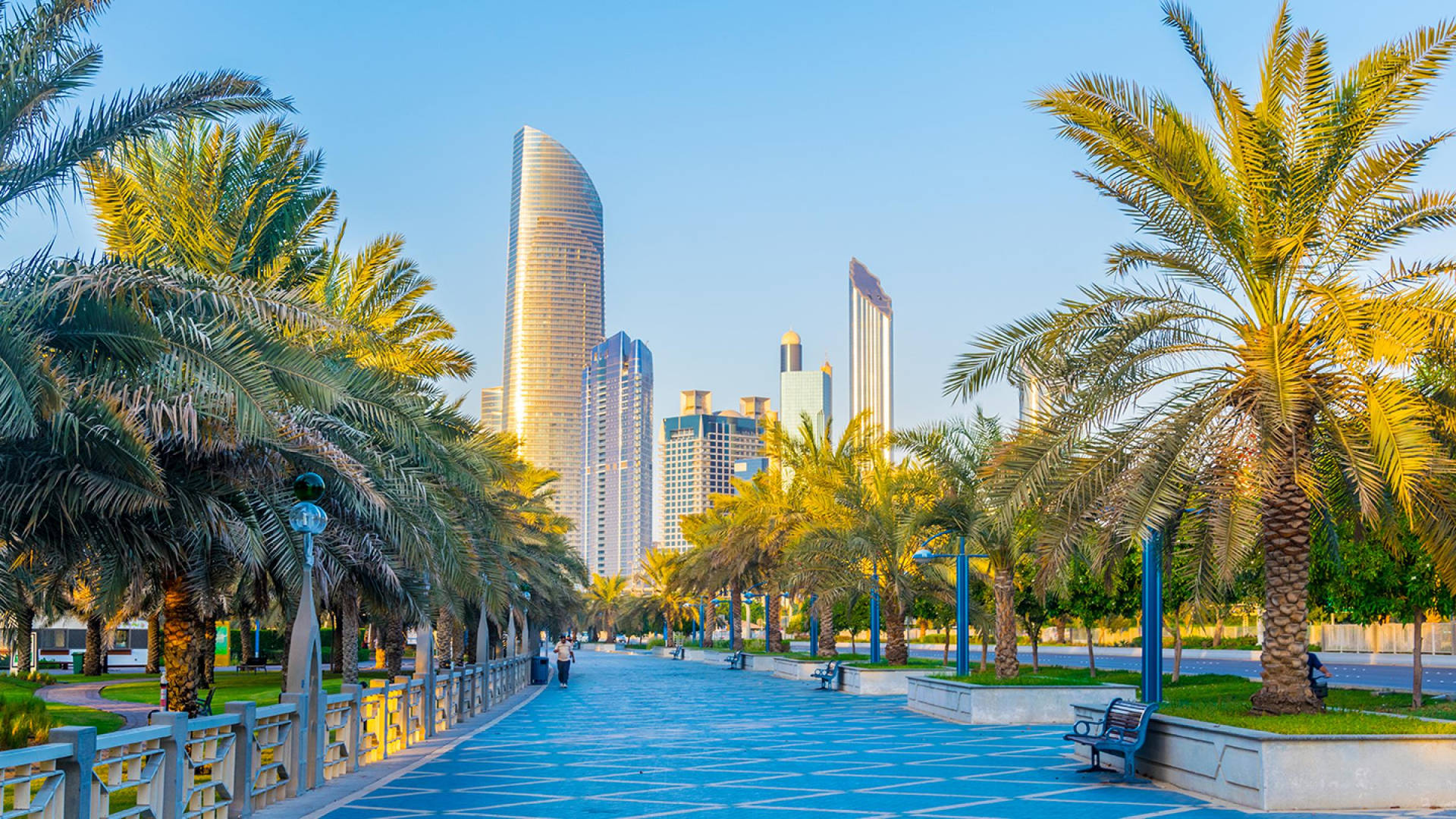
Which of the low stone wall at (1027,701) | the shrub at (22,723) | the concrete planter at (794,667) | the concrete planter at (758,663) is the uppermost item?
the shrub at (22,723)

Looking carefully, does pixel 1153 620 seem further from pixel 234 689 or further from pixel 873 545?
pixel 234 689

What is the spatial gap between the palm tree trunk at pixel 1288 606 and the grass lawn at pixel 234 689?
726 inches

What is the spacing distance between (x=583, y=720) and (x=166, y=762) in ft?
50.6

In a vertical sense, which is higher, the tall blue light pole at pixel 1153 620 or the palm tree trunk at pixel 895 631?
the tall blue light pole at pixel 1153 620

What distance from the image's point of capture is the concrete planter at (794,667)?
42.4 meters

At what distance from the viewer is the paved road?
34.2 meters

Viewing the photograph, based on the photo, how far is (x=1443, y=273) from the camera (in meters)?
13.8

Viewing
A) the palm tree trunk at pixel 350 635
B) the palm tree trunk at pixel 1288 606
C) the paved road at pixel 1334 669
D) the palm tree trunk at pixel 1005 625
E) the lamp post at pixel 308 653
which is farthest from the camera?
the paved road at pixel 1334 669

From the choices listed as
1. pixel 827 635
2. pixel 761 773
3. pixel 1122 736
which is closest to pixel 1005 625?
pixel 1122 736

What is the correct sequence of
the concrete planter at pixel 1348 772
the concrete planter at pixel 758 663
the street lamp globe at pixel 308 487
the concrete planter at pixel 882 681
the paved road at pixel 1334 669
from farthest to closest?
1. the concrete planter at pixel 758 663
2. the paved road at pixel 1334 669
3. the concrete planter at pixel 882 681
4. the street lamp globe at pixel 308 487
5. the concrete planter at pixel 1348 772

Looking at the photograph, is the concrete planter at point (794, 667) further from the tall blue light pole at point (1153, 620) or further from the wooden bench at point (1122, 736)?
the wooden bench at point (1122, 736)

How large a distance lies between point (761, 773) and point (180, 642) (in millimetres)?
7397

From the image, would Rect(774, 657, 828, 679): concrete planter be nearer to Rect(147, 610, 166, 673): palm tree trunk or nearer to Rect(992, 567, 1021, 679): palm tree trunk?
Rect(992, 567, 1021, 679): palm tree trunk

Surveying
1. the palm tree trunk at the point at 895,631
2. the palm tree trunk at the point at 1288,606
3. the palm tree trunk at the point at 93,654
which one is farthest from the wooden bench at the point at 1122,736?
the palm tree trunk at the point at 93,654
